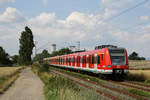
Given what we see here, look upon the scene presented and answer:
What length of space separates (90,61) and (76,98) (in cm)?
1502

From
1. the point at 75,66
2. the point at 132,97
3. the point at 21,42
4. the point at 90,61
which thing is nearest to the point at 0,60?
the point at 21,42

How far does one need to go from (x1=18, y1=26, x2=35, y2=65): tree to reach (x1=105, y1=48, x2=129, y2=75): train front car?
48.9 metres

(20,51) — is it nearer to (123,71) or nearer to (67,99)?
(123,71)

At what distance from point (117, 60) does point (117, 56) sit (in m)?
0.35

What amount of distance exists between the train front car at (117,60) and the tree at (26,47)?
160 ft

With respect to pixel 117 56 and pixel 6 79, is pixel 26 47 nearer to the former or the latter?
pixel 6 79

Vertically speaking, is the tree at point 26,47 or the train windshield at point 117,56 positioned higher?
the tree at point 26,47

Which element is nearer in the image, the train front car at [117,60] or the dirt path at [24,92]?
the dirt path at [24,92]

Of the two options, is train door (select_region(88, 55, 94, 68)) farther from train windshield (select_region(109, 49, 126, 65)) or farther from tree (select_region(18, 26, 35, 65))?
tree (select_region(18, 26, 35, 65))

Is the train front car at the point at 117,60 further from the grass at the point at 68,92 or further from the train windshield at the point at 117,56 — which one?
the grass at the point at 68,92

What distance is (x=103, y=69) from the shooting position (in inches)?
715

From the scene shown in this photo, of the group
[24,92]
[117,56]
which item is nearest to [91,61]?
[117,56]

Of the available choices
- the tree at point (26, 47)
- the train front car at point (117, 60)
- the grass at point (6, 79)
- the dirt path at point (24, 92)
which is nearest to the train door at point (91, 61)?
the train front car at point (117, 60)

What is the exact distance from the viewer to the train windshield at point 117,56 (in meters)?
17.8
